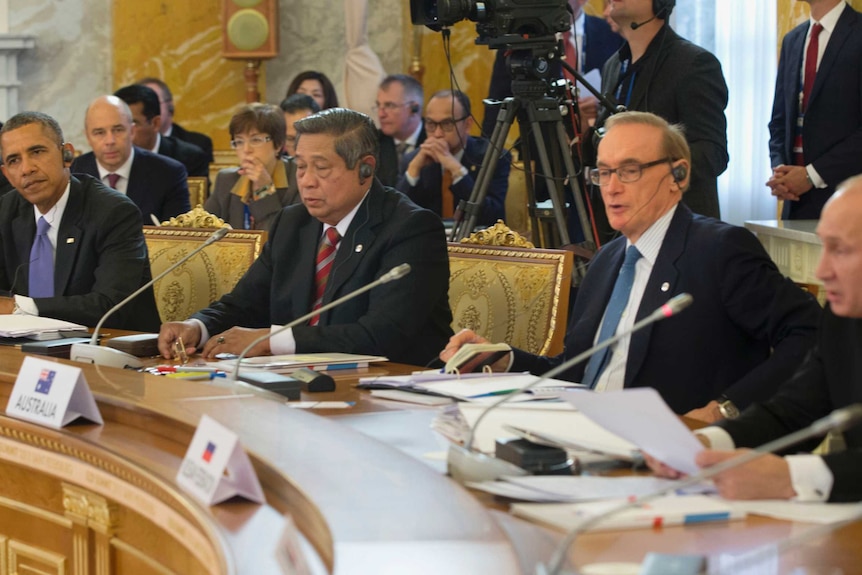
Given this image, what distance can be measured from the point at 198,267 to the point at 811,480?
2680 mm

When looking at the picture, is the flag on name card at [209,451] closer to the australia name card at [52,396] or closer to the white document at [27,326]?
the australia name card at [52,396]

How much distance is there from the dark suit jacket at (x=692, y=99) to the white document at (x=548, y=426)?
5.54 feet

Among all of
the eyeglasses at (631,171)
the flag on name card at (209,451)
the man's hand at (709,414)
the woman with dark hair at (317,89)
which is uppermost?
the woman with dark hair at (317,89)

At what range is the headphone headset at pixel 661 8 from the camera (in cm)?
368

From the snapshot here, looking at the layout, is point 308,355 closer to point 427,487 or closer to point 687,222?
point 687,222

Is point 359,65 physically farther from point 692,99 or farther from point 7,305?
point 7,305

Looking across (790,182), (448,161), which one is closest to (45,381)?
(790,182)

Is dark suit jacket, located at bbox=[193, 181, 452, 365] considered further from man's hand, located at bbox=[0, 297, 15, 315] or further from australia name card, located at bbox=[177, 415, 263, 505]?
australia name card, located at bbox=[177, 415, 263, 505]

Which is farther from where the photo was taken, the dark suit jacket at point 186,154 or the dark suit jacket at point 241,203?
the dark suit jacket at point 186,154

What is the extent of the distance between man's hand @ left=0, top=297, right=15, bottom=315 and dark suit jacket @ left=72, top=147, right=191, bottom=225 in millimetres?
1705

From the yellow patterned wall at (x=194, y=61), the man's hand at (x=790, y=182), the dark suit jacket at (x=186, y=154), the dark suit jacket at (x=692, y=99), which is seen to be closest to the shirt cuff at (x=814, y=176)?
the man's hand at (x=790, y=182)

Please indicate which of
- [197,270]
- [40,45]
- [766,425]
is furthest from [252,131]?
[766,425]

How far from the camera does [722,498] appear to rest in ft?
4.91

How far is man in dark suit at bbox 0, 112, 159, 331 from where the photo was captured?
363cm
